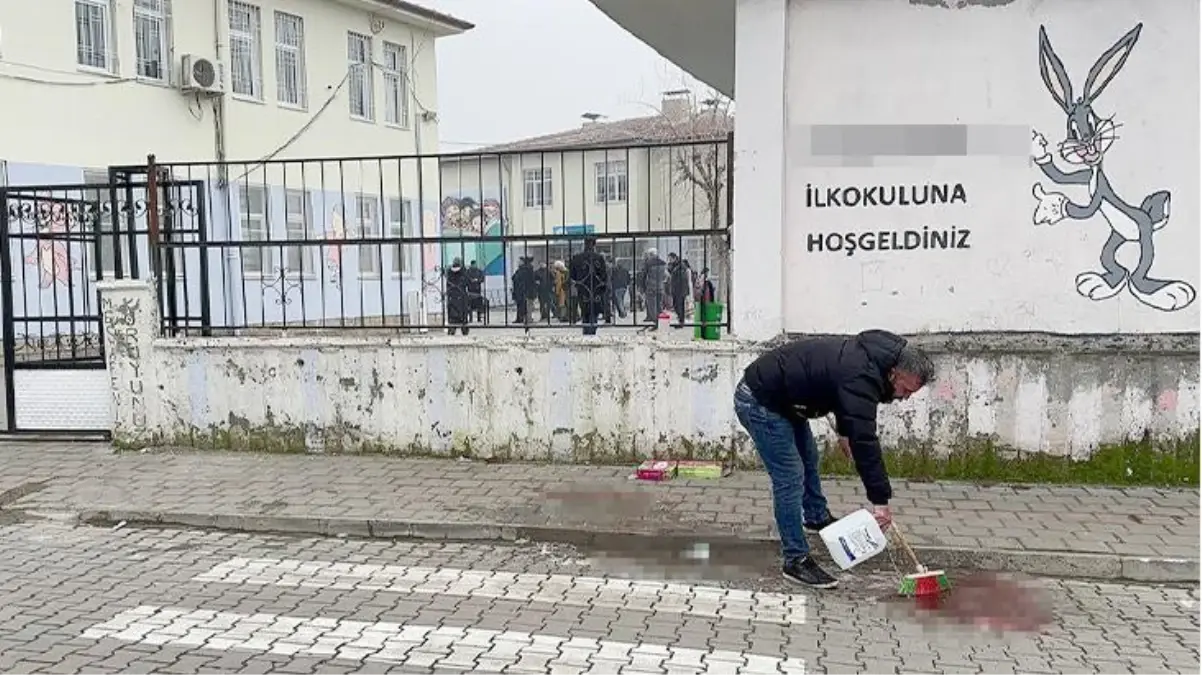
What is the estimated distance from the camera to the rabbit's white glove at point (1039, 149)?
688 centimetres

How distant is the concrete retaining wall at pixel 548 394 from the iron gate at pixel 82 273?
17.1 inches

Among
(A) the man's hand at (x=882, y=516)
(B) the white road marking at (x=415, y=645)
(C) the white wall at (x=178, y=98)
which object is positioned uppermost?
(C) the white wall at (x=178, y=98)

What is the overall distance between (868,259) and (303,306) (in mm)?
4727

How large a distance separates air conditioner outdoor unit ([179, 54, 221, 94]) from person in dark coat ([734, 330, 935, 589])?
16.0 metres

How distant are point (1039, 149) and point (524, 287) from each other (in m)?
4.11

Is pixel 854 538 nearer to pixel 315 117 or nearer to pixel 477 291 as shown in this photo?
pixel 477 291

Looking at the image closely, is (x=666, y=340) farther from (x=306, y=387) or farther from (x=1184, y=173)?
(x=1184, y=173)

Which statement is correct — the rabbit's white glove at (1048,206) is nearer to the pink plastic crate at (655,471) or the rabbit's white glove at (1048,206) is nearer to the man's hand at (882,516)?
the man's hand at (882,516)

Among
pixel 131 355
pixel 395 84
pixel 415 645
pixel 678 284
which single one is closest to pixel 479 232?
pixel 678 284

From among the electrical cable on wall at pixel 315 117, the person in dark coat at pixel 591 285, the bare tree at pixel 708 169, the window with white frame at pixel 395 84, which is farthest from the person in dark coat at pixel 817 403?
the window with white frame at pixel 395 84

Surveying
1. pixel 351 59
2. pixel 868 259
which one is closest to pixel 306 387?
pixel 868 259

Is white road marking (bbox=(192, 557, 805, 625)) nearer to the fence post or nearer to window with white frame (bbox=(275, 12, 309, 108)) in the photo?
the fence post

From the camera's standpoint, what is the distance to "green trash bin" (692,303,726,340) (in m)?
7.49

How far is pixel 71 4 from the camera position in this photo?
619 inches
